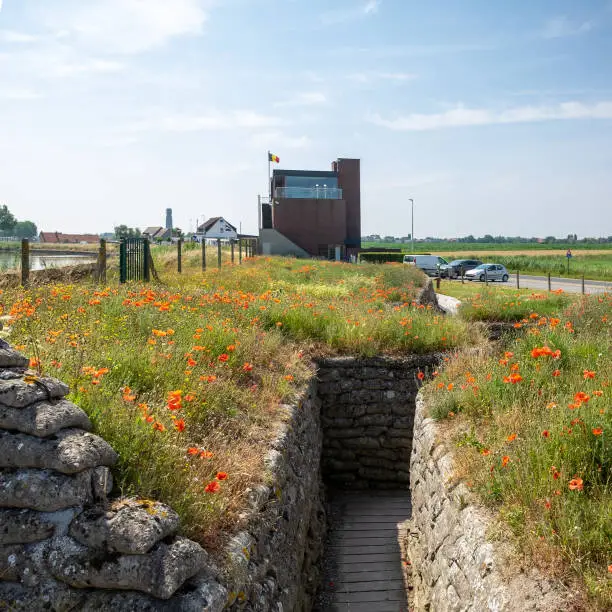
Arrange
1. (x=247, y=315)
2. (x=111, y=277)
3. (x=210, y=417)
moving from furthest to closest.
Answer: (x=111, y=277) → (x=247, y=315) → (x=210, y=417)

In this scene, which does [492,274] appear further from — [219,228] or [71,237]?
[71,237]

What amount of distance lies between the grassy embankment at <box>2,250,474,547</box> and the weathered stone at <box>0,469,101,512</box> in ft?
1.30

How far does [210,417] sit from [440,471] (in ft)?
7.85

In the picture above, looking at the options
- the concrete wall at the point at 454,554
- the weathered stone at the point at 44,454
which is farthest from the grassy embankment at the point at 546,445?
the weathered stone at the point at 44,454

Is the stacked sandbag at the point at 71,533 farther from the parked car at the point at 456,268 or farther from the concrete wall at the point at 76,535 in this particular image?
the parked car at the point at 456,268

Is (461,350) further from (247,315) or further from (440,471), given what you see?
(440,471)

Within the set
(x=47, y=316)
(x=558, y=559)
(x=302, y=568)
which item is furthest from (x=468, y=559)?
(x=47, y=316)

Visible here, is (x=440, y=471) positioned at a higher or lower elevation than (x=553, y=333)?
lower

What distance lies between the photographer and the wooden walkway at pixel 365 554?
23.6ft

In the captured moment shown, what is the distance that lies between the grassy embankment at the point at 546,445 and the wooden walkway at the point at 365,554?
7.16 ft

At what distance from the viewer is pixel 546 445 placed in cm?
498

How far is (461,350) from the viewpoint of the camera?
408 inches

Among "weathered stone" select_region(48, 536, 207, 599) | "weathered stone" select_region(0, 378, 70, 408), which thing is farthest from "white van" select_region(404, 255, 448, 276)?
"weathered stone" select_region(48, 536, 207, 599)

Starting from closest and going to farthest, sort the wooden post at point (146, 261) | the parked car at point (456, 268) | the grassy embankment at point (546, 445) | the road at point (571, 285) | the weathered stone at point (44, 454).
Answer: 1. the weathered stone at point (44, 454)
2. the grassy embankment at point (546, 445)
3. the wooden post at point (146, 261)
4. the road at point (571, 285)
5. the parked car at point (456, 268)
